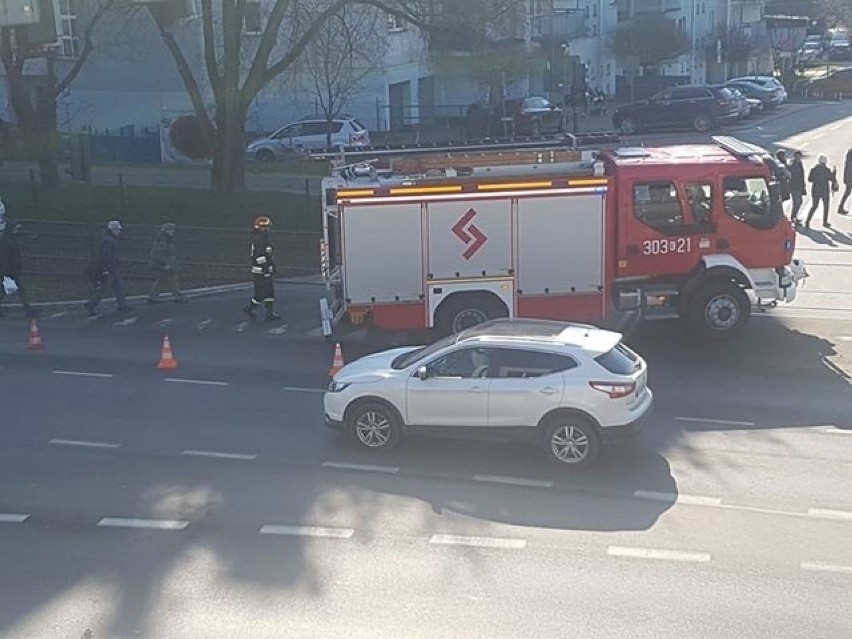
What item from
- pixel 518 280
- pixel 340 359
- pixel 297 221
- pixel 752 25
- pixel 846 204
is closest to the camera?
pixel 340 359

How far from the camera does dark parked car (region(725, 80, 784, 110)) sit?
182ft

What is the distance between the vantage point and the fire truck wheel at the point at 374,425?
13883 millimetres

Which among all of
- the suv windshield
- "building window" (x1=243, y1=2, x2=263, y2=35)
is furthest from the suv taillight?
"building window" (x1=243, y1=2, x2=263, y2=35)

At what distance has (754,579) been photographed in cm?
1041

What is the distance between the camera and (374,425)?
549 inches

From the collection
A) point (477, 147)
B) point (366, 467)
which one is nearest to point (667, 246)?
point (477, 147)

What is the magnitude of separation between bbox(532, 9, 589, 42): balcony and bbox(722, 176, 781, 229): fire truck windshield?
3451cm

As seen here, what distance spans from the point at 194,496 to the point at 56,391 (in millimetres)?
5067

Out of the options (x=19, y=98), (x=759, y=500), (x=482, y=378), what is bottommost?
(x=759, y=500)

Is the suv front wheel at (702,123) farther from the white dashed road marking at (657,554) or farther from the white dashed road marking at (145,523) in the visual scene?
the white dashed road marking at (145,523)

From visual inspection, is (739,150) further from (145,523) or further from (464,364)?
(145,523)

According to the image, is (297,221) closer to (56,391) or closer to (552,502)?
(56,391)

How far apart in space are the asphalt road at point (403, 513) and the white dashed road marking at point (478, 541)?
3cm

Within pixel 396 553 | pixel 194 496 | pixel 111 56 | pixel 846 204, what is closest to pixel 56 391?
pixel 194 496
